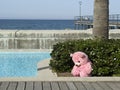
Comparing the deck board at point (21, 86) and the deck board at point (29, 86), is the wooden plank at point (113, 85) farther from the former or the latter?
the deck board at point (21, 86)

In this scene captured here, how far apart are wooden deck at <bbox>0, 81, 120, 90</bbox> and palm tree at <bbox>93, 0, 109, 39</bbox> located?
326cm

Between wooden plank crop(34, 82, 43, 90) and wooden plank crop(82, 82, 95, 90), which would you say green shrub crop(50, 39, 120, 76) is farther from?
wooden plank crop(34, 82, 43, 90)

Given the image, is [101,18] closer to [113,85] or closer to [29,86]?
[113,85]

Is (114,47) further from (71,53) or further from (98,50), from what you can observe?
(71,53)

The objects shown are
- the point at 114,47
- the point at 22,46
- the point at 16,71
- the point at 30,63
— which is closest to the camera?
the point at 114,47

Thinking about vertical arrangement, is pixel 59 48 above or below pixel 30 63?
above

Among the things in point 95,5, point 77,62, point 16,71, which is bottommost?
point 16,71

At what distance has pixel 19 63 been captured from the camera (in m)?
16.2

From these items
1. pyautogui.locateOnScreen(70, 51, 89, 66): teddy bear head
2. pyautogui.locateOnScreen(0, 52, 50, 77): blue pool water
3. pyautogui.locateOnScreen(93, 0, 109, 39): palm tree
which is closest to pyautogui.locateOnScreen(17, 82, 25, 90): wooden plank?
pyautogui.locateOnScreen(70, 51, 89, 66): teddy bear head

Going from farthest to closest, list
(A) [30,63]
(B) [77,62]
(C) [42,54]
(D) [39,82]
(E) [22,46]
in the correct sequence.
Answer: (E) [22,46], (C) [42,54], (A) [30,63], (B) [77,62], (D) [39,82]

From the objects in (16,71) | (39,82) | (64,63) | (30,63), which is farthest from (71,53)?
(30,63)

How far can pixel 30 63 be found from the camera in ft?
53.6

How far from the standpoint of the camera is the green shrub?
989cm

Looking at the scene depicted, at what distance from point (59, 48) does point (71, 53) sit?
0.48 m
